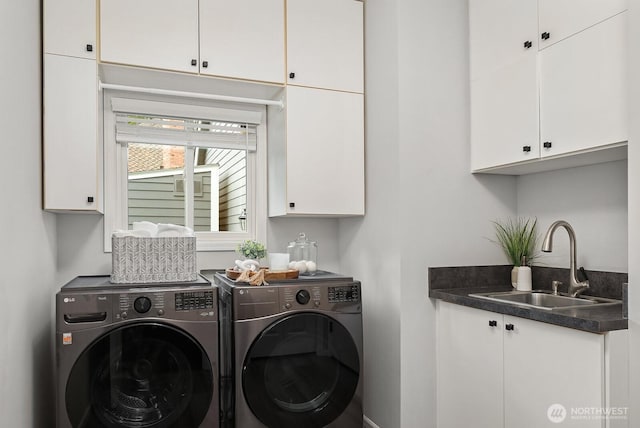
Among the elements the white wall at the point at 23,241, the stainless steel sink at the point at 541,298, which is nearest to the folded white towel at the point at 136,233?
the white wall at the point at 23,241

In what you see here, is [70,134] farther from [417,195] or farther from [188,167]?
[417,195]

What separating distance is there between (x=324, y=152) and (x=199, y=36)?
0.93 m

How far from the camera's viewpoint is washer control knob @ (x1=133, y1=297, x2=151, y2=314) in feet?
7.04

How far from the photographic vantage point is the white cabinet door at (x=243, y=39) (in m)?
2.68

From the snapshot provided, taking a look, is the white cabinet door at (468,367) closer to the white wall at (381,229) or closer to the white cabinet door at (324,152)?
the white wall at (381,229)

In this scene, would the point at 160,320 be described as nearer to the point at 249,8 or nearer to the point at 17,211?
the point at 17,211

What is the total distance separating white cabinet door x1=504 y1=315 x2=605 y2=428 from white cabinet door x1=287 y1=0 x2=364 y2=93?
1.66 metres

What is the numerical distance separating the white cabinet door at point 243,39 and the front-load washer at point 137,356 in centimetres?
124

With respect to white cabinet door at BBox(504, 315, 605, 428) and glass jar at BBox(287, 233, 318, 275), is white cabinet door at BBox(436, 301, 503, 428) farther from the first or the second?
glass jar at BBox(287, 233, 318, 275)

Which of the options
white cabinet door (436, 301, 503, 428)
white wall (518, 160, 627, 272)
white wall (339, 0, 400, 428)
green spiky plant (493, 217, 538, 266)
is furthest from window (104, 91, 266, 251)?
white wall (518, 160, 627, 272)

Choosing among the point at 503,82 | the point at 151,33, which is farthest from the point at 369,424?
the point at 151,33

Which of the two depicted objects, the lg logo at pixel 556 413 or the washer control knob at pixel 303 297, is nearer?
the lg logo at pixel 556 413

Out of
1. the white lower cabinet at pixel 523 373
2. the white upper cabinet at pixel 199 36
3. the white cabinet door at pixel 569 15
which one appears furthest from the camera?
the white upper cabinet at pixel 199 36

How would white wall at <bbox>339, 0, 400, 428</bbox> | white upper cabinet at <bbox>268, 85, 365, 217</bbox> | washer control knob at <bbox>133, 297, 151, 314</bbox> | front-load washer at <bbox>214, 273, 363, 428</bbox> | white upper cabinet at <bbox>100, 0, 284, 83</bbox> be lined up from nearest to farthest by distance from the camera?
washer control knob at <bbox>133, 297, 151, 314</bbox> → front-load washer at <bbox>214, 273, 363, 428</bbox> → white upper cabinet at <bbox>100, 0, 284, 83</bbox> → white wall at <bbox>339, 0, 400, 428</bbox> → white upper cabinet at <bbox>268, 85, 365, 217</bbox>
